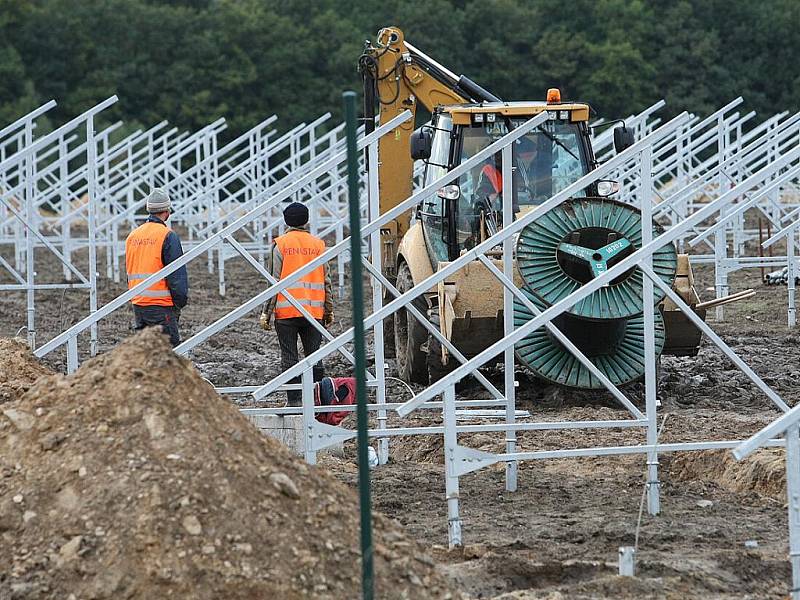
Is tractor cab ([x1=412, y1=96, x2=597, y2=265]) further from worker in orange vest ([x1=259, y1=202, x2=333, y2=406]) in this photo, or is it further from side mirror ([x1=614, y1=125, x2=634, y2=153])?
worker in orange vest ([x1=259, y1=202, x2=333, y2=406])

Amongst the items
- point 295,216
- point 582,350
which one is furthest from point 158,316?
point 582,350

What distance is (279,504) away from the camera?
4930 millimetres

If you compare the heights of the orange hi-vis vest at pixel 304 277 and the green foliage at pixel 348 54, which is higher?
the green foliage at pixel 348 54

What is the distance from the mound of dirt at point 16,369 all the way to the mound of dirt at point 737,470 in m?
3.72

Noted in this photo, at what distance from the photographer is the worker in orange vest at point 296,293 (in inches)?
358

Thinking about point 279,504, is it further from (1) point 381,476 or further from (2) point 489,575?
(1) point 381,476

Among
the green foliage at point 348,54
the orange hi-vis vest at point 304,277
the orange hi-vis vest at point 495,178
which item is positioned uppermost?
the green foliage at point 348,54

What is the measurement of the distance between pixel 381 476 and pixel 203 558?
331cm

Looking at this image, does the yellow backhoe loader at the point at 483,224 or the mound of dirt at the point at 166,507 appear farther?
the yellow backhoe loader at the point at 483,224

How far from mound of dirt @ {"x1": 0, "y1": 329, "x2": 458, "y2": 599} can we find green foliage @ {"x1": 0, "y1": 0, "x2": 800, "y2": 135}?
4213 cm

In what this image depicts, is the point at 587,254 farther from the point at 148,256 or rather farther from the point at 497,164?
the point at 148,256

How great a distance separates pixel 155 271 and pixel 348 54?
41.2 metres

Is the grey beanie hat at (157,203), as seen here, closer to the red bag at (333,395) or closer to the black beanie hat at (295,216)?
the black beanie hat at (295,216)

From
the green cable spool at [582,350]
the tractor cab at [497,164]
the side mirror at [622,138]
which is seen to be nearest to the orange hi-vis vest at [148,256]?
the tractor cab at [497,164]
